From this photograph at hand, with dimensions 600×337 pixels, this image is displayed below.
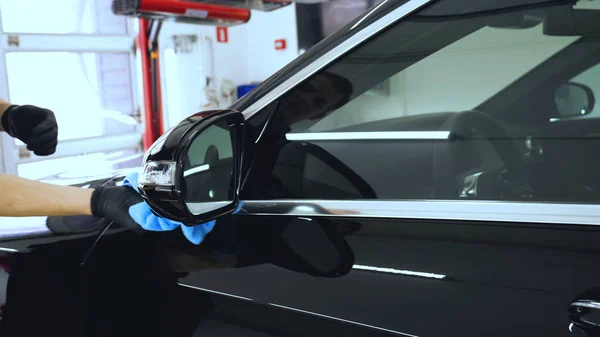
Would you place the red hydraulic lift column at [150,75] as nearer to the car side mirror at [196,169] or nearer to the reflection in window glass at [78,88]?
the reflection in window glass at [78,88]

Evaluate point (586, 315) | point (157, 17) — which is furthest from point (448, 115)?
point (157, 17)

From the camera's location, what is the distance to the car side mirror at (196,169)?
95 centimetres

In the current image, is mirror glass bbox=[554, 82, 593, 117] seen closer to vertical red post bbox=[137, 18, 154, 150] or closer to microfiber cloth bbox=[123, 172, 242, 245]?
microfiber cloth bbox=[123, 172, 242, 245]

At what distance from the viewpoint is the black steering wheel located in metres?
0.91

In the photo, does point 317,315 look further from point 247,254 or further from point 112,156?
point 112,156

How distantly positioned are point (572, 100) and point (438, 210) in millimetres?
336

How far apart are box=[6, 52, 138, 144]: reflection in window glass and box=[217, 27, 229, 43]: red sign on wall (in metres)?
1.18

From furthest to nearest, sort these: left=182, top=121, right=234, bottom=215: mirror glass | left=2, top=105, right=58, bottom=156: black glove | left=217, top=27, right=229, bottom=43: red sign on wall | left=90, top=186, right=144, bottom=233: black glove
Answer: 1. left=217, top=27, right=229, bottom=43: red sign on wall
2. left=2, top=105, right=58, bottom=156: black glove
3. left=90, top=186, right=144, bottom=233: black glove
4. left=182, top=121, right=234, bottom=215: mirror glass

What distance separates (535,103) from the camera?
1.04 meters

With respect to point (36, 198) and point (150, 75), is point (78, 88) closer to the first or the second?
point (150, 75)

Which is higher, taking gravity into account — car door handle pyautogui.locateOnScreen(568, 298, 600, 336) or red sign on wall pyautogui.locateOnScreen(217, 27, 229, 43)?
red sign on wall pyautogui.locateOnScreen(217, 27, 229, 43)

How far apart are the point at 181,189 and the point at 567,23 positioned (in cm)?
66

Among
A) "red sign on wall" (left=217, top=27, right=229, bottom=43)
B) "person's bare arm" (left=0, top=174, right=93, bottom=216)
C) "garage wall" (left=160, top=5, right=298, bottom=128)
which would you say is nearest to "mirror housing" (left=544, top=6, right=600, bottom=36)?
"person's bare arm" (left=0, top=174, right=93, bottom=216)

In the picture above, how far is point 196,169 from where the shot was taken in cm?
105
